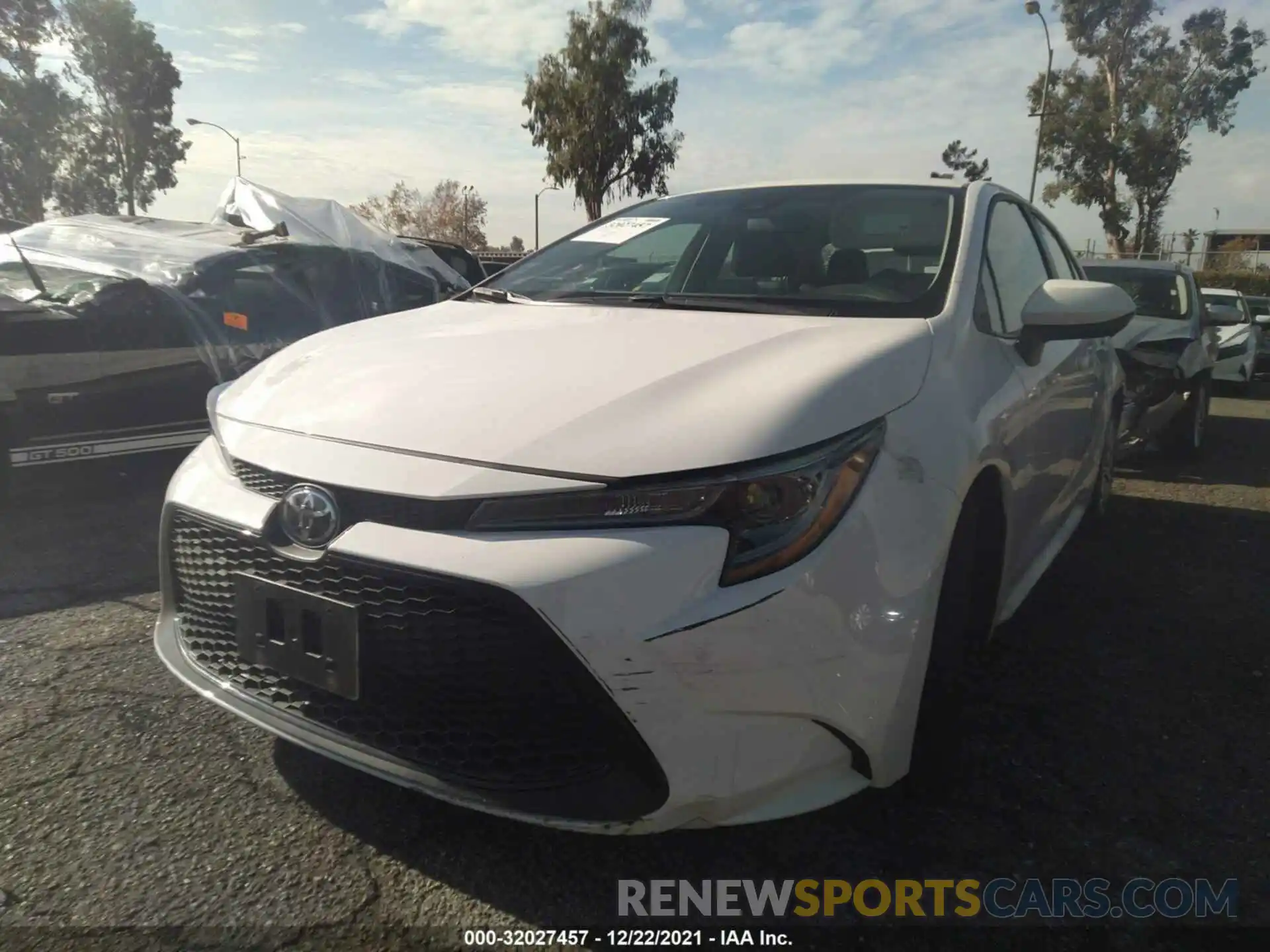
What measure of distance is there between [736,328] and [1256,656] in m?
2.16

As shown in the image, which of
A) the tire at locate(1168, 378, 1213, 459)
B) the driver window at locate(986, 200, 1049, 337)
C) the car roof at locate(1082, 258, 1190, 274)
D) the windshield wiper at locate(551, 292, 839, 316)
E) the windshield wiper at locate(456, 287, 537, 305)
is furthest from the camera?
the car roof at locate(1082, 258, 1190, 274)

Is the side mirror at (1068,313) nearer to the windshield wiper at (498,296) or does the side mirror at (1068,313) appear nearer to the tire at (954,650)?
the tire at (954,650)

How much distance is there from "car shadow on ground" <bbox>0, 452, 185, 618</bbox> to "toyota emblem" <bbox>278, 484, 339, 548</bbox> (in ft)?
6.73

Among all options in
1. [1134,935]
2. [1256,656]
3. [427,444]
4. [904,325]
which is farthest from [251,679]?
[1256,656]

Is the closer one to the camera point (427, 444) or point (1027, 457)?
point (427, 444)

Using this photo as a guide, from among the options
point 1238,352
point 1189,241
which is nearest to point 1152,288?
point 1238,352

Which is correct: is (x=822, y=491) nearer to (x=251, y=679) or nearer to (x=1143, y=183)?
(x=251, y=679)

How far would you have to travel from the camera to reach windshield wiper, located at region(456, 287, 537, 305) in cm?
288

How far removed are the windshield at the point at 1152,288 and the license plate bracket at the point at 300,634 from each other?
21.8ft

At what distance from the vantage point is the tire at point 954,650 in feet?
6.29

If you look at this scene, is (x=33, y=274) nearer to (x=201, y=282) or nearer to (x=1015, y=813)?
(x=201, y=282)

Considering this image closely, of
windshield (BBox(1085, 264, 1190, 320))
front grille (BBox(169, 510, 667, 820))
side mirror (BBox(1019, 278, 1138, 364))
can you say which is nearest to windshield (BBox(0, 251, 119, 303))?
front grille (BBox(169, 510, 667, 820))

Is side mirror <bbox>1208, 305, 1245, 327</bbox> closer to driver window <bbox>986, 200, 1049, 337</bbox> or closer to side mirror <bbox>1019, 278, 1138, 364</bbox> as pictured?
driver window <bbox>986, 200, 1049, 337</bbox>

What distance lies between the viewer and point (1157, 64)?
32.3m
